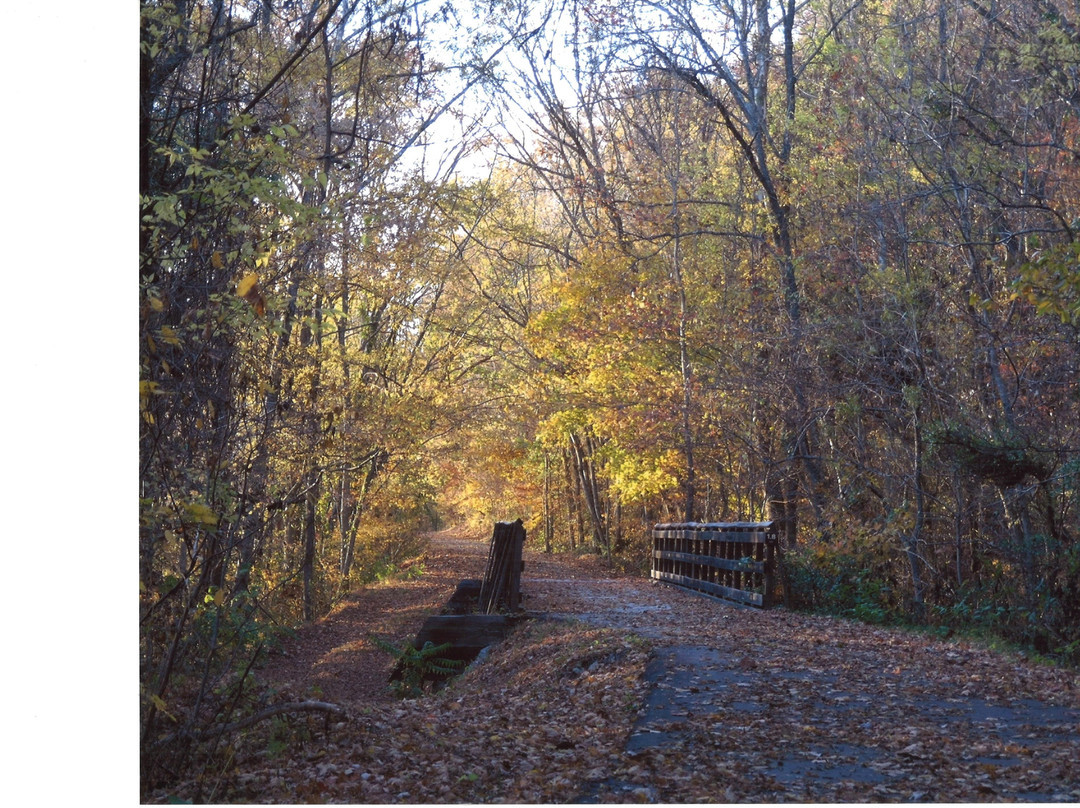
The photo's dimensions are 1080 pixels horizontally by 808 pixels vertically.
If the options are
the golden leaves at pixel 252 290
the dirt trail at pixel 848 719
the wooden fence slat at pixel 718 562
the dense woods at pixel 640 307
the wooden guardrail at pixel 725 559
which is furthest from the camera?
the wooden fence slat at pixel 718 562

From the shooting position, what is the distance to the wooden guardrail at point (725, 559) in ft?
38.4

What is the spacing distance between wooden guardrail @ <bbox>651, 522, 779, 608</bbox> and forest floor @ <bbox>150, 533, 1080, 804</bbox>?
6.38 feet

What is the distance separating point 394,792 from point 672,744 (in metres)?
1.52

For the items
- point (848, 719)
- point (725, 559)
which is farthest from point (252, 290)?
point (725, 559)

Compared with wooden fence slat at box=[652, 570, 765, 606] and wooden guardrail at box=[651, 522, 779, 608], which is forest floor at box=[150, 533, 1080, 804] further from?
wooden fence slat at box=[652, 570, 765, 606]

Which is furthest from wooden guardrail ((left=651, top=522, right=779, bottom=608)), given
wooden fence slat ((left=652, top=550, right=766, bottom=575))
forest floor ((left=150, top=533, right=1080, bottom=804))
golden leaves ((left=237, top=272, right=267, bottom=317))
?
golden leaves ((left=237, top=272, right=267, bottom=317))

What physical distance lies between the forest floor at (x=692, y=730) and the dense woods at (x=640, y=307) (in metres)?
0.80

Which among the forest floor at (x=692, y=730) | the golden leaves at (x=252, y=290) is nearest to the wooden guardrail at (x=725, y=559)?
the forest floor at (x=692, y=730)

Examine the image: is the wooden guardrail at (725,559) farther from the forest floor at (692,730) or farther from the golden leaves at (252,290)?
the golden leaves at (252,290)

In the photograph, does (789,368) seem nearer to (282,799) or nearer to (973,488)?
(973,488)

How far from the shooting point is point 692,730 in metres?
5.64

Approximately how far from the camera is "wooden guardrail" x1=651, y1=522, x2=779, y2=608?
1170 cm

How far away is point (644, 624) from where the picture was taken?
10.3 m
